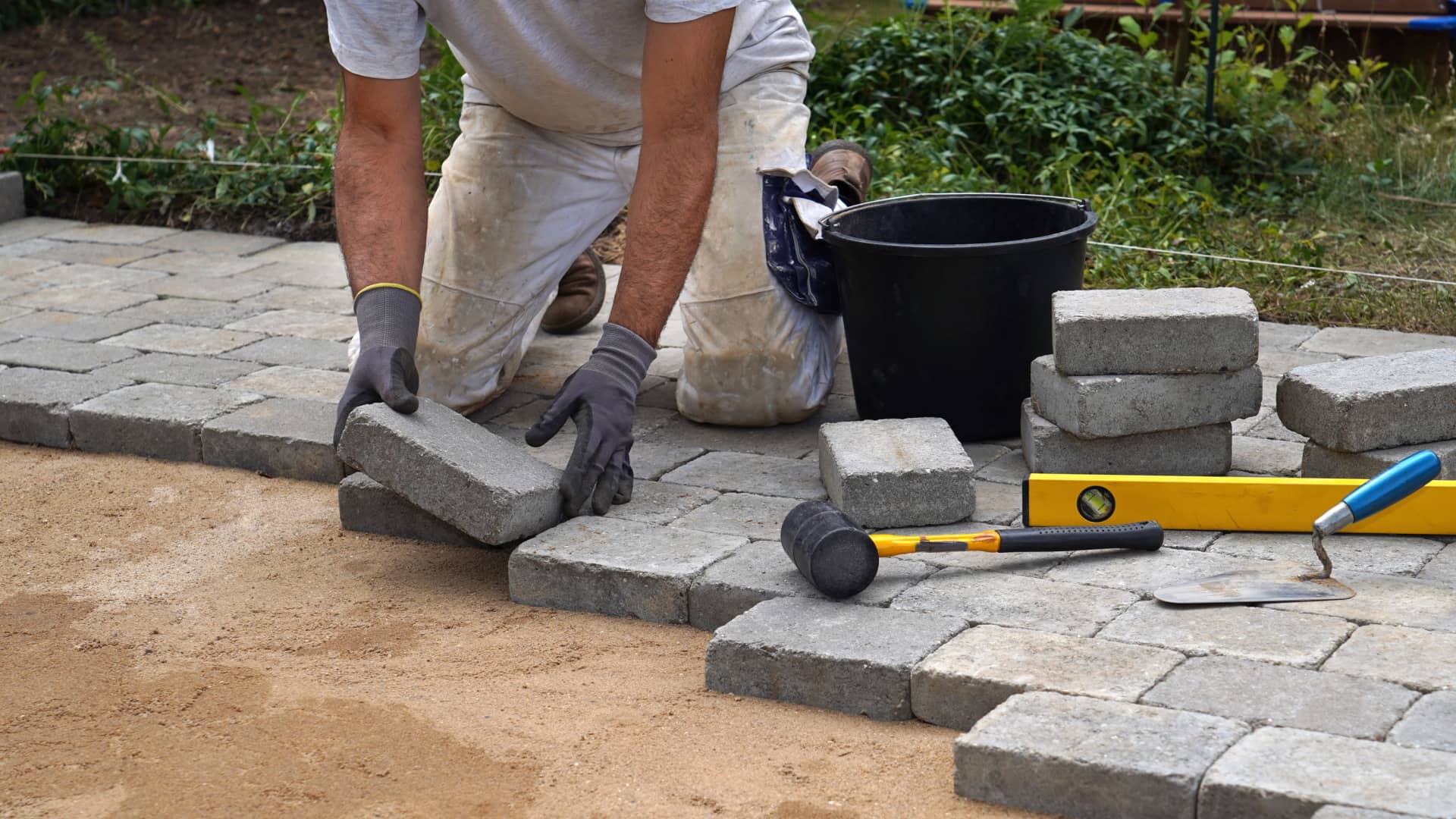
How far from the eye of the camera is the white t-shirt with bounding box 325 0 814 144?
12.3 feet

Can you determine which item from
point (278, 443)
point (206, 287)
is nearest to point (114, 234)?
point (206, 287)

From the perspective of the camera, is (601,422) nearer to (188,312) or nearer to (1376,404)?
(1376,404)

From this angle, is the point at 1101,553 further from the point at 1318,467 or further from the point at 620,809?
the point at 620,809

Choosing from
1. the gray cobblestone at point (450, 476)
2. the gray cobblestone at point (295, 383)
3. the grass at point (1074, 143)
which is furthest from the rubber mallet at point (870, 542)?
the grass at point (1074, 143)

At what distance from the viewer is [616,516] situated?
3469 millimetres

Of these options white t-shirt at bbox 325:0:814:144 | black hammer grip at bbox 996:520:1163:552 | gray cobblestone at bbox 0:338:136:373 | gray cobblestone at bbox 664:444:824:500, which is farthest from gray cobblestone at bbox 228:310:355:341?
black hammer grip at bbox 996:520:1163:552

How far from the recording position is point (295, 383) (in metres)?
4.61

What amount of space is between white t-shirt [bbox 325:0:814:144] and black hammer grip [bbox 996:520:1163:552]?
147 centimetres

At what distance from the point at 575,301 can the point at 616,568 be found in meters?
2.14

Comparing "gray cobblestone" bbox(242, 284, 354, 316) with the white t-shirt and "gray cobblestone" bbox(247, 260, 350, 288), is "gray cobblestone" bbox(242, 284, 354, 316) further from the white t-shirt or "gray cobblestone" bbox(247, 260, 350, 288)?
the white t-shirt

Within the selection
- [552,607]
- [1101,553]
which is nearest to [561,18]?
[552,607]

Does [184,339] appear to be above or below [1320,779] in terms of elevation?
above

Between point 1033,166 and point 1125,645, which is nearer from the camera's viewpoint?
point 1125,645

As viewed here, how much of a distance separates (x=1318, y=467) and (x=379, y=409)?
2147 millimetres
